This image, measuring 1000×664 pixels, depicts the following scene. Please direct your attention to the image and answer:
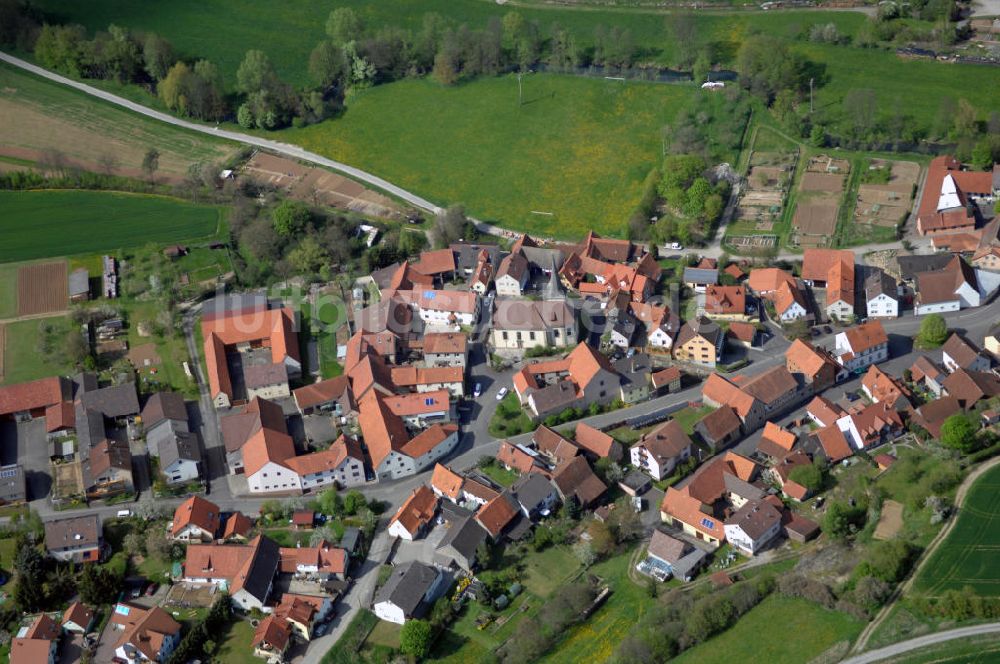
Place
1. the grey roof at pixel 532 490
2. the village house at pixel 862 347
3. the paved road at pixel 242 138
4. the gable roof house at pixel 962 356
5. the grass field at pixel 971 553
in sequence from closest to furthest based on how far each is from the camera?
the grass field at pixel 971 553, the grey roof at pixel 532 490, the gable roof house at pixel 962 356, the village house at pixel 862 347, the paved road at pixel 242 138

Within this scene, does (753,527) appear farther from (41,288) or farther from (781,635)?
(41,288)

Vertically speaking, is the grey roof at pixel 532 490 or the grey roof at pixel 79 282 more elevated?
the grey roof at pixel 79 282

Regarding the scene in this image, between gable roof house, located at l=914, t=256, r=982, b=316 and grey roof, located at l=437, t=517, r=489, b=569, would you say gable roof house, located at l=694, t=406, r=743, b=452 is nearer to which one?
grey roof, located at l=437, t=517, r=489, b=569

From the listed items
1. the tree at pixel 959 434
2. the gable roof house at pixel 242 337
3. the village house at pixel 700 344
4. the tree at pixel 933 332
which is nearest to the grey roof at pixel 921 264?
the tree at pixel 933 332

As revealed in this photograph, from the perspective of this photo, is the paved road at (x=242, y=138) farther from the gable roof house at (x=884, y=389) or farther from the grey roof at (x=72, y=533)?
the grey roof at (x=72, y=533)

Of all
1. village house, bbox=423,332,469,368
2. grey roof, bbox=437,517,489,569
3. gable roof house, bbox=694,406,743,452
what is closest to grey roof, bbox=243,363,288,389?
village house, bbox=423,332,469,368

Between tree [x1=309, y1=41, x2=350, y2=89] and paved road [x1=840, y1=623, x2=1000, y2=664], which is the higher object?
tree [x1=309, y1=41, x2=350, y2=89]

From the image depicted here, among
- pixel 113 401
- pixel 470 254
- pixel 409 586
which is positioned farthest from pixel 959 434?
pixel 113 401
